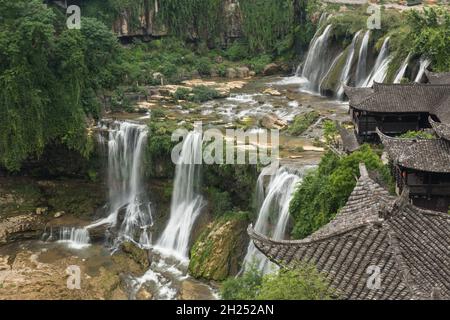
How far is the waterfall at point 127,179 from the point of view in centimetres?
3606

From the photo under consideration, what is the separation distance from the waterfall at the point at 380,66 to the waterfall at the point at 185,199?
1402cm

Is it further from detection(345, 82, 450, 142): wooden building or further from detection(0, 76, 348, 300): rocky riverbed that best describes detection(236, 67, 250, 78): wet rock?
detection(345, 82, 450, 142): wooden building

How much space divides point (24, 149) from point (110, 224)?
6736 mm

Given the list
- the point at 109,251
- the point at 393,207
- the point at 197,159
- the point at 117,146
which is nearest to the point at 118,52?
the point at 117,146

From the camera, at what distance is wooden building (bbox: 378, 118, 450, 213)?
2372 centimetres

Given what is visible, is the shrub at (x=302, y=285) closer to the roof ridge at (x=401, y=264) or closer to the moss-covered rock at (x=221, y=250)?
the roof ridge at (x=401, y=264)

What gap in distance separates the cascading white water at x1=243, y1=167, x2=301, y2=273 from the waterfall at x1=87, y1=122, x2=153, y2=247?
25.2 feet

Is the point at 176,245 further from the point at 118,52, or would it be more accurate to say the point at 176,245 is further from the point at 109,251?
the point at 118,52

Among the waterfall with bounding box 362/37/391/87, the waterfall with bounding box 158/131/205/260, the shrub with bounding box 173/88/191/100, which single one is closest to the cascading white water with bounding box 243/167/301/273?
the waterfall with bounding box 158/131/205/260

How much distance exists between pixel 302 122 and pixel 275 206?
11.3 meters

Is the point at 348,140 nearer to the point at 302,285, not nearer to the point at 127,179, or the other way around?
the point at 127,179

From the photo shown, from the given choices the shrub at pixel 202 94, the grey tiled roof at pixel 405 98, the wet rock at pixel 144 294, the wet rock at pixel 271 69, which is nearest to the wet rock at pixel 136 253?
the wet rock at pixel 144 294

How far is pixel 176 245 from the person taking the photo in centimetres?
3322

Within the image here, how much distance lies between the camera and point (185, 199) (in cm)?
3512
